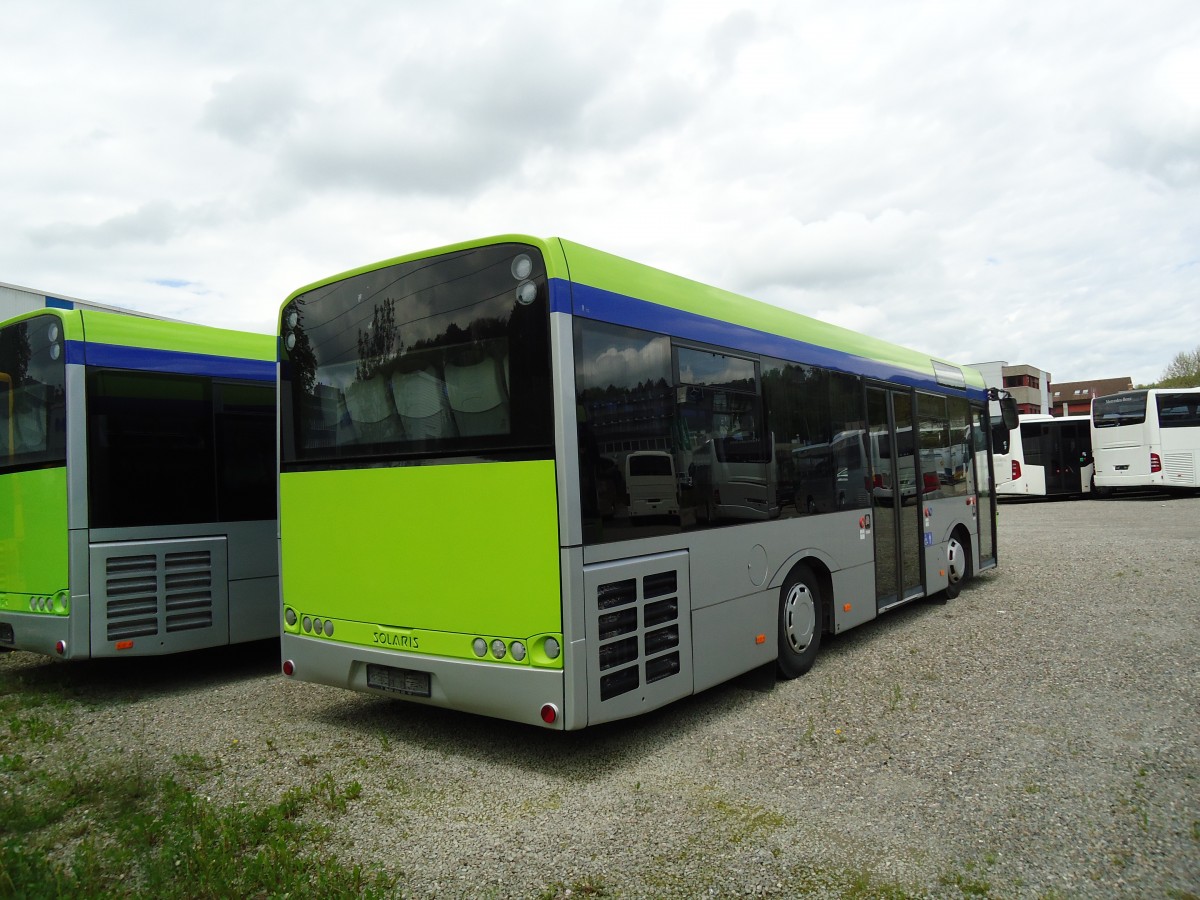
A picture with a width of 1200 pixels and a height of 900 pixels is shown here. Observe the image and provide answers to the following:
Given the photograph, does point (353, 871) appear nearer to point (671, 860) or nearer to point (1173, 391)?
point (671, 860)

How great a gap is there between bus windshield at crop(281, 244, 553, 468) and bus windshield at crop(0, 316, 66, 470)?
2.11 m

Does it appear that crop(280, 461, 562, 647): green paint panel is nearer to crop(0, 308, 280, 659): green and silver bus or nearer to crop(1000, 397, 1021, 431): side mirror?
crop(0, 308, 280, 659): green and silver bus

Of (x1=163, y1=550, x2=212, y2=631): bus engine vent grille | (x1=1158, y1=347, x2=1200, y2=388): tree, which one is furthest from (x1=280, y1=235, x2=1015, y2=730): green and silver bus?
(x1=1158, y1=347, x2=1200, y2=388): tree

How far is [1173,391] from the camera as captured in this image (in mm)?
25219

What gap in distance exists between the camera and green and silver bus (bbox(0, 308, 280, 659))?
6.56m

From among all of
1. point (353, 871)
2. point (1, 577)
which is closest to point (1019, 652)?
point (353, 871)

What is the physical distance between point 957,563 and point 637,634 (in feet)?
21.8

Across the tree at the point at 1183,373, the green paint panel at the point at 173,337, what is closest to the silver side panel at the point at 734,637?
the green paint panel at the point at 173,337

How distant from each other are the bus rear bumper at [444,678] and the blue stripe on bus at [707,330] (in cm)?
207

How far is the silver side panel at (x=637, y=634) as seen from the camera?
4633mm

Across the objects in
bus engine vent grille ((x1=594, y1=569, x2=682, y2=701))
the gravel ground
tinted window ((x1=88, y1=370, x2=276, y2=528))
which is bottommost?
the gravel ground

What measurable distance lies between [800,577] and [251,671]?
5.15 meters

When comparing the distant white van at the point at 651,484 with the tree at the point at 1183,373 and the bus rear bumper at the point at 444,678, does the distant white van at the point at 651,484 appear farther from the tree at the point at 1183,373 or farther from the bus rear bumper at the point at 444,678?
the tree at the point at 1183,373

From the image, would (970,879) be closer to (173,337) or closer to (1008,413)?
(173,337)
